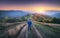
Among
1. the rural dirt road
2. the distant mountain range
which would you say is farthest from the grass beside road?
the distant mountain range

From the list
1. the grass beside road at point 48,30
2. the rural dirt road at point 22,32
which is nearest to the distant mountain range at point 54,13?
the grass beside road at point 48,30

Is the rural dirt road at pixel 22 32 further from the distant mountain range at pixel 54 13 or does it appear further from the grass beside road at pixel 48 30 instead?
the distant mountain range at pixel 54 13

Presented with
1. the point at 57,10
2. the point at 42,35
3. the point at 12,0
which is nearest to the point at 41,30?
the point at 42,35

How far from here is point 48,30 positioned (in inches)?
61.5

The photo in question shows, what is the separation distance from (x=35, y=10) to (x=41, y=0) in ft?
0.60

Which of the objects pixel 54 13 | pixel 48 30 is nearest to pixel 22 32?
pixel 48 30

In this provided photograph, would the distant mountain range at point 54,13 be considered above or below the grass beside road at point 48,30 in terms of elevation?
above

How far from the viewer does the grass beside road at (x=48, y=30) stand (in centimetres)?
155

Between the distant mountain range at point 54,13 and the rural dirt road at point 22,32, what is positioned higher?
the distant mountain range at point 54,13

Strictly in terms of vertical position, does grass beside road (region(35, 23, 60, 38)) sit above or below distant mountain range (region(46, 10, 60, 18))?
below

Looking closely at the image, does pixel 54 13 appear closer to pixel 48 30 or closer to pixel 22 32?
pixel 48 30

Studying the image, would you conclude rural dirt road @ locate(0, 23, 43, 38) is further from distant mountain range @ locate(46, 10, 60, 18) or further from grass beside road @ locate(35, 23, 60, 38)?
distant mountain range @ locate(46, 10, 60, 18)

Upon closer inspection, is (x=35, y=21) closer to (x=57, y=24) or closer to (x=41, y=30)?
(x=41, y=30)

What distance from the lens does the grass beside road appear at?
155cm
